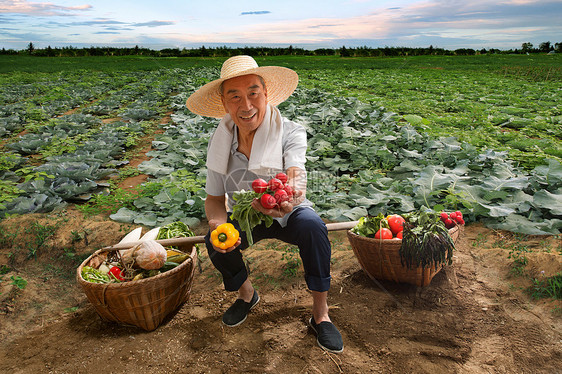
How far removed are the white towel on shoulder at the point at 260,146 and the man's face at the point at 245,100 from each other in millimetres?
66

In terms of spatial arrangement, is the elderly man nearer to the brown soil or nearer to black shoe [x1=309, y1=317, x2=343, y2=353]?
black shoe [x1=309, y1=317, x2=343, y2=353]

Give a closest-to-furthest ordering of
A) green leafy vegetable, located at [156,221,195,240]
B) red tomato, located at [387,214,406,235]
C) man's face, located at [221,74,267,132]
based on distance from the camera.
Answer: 1. man's face, located at [221,74,267,132]
2. red tomato, located at [387,214,406,235]
3. green leafy vegetable, located at [156,221,195,240]

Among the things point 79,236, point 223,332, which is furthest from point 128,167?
point 223,332

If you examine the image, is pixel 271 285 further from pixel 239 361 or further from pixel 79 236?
pixel 79 236

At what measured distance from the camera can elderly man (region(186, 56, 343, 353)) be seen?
2.11 metres

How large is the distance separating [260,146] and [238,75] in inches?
16.9

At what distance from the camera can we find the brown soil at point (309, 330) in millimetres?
2004

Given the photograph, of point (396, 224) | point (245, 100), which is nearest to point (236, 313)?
point (396, 224)

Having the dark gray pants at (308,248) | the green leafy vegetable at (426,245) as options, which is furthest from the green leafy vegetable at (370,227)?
the dark gray pants at (308,248)

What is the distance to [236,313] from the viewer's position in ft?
7.82

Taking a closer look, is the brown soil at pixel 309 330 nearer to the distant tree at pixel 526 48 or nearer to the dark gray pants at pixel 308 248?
the dark gray pants at pixel 308 248

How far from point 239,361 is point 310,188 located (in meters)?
2.31

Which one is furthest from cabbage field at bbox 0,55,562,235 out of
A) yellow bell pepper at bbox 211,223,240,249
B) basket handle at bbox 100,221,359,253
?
yellow bell pepper at bbox 211,223,240,249

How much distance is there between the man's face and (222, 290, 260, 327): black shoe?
3.69 feet
